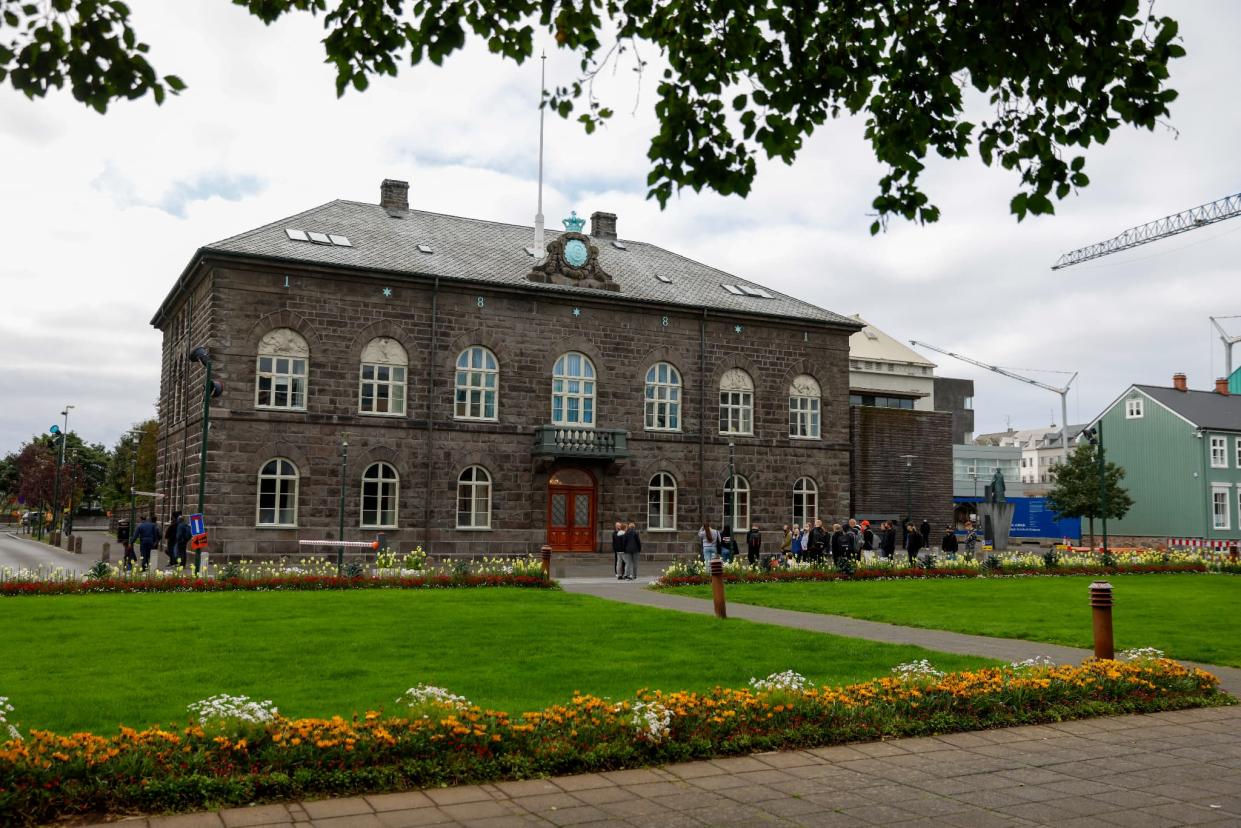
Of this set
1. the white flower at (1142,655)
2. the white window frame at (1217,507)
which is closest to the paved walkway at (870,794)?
the white flower at (1142,655)

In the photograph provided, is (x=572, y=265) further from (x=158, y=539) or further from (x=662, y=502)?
(x=158, y=539)

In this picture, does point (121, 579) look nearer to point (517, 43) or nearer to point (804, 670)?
point (804, 670)

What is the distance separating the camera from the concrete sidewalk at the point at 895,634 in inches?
525

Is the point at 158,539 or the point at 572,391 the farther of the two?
the point at 572,391

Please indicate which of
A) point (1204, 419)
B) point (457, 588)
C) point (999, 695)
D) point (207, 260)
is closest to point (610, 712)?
point (999, 695)

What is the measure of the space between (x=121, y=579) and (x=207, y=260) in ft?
42.3

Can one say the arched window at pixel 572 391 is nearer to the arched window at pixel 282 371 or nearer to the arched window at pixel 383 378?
the arched window at pixel 383 378

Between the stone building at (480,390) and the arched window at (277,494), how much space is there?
0.22 feet

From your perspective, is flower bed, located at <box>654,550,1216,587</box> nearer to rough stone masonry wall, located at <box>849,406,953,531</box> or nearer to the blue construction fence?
rough stone masonry wall, located at <box>849,406,953,531</box>

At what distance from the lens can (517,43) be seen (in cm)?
830

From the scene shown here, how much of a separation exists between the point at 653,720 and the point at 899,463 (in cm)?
4315

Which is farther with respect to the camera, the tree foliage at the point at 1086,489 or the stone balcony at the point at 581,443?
the tree foliage at the point at 1086,489

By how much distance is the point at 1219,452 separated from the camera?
5544 cm

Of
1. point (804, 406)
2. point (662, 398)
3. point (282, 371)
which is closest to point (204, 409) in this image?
point (282, 371)
